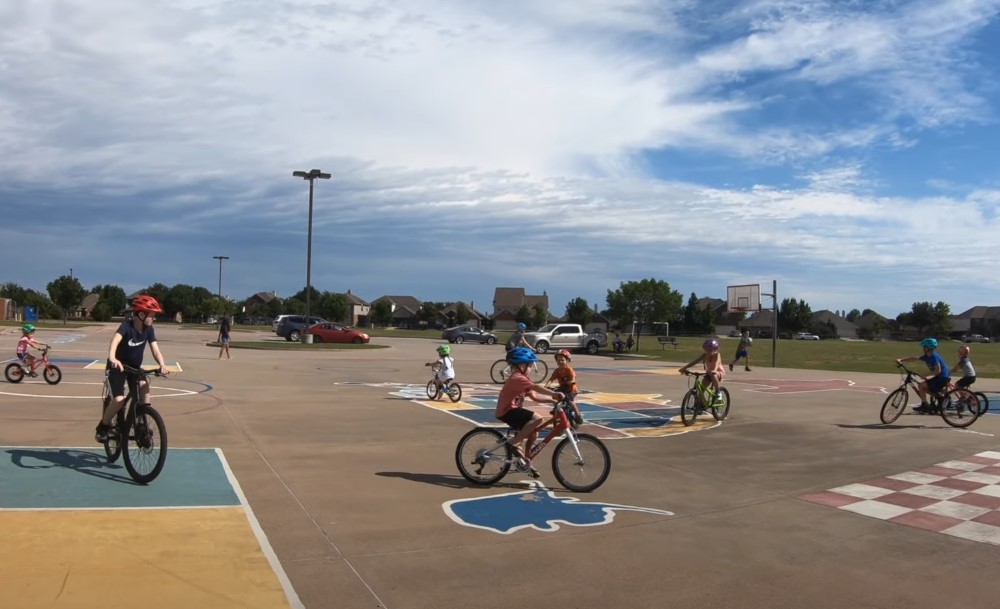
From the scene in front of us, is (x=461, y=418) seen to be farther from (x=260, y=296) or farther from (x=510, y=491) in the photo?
(x=260, y=296)

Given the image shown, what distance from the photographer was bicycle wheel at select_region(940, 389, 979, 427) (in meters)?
13.6

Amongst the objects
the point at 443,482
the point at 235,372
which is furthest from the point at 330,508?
the point at 235,372

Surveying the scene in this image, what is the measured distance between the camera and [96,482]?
23.7 ft

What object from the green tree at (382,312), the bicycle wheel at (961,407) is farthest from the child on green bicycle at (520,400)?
the green tree at (382,312)

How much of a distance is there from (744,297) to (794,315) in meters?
103

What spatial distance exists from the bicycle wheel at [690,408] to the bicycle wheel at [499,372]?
7.81 m

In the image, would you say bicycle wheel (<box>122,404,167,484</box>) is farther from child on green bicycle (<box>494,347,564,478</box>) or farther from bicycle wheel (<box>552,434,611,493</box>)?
bicycle wheel (<box>552,434,611,493</box>)

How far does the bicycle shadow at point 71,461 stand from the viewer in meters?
7.59

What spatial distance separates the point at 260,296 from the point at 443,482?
622ft

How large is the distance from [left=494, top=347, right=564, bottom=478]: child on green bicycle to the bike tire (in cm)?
1280

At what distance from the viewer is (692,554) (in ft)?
19.4

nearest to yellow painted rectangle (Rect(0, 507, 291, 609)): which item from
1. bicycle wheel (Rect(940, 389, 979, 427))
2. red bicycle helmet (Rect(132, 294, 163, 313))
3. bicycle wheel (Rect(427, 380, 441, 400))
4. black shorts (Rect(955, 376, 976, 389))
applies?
red bicycle helmet (Rect(132, 294, 163, 313))

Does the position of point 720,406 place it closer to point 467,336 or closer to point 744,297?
point 744,297

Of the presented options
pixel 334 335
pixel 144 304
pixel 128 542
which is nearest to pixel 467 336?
pixel 334 335
